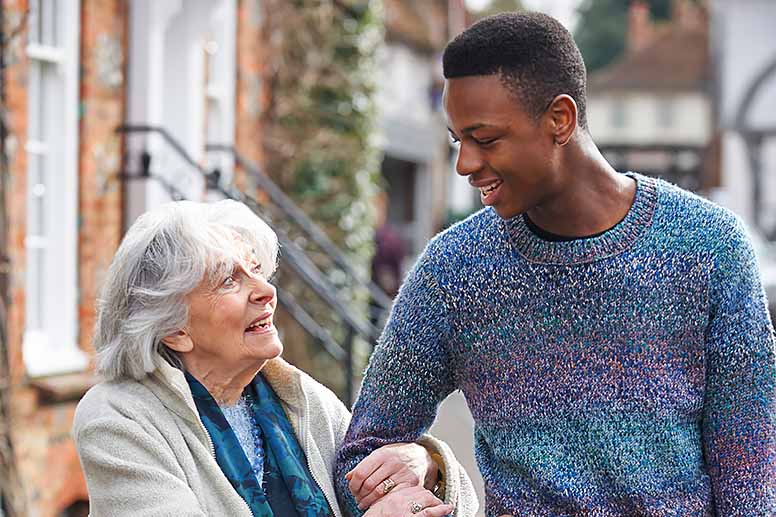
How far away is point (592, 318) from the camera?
217cm

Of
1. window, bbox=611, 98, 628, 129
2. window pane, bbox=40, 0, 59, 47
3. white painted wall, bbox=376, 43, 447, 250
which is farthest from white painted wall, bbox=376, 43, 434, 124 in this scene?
window, bbox=611, 98, 628, 129

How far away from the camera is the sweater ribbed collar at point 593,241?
2.18 meters

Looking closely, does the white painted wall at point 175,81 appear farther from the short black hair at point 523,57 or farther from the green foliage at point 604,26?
the green foliage at point 604,26

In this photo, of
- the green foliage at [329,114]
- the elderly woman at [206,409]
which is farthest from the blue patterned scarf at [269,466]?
the green foliage at [329,114]

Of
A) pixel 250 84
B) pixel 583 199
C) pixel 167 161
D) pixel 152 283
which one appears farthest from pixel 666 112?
pixel 583 199

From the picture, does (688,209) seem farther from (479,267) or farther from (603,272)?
(479,267)

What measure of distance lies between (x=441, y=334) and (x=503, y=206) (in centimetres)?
30

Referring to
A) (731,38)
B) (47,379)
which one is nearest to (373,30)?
(47,379)

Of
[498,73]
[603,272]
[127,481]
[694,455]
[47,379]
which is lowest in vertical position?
[47,379]

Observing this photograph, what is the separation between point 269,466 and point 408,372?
423mm

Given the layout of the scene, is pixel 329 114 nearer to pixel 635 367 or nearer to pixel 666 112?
pixel 635 367

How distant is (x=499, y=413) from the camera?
7.34ft

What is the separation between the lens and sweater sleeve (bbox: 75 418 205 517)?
7.69ft

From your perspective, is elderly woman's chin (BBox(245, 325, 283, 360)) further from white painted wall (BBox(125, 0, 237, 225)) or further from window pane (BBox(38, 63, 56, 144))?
white painted wall (BBox(125, 0, 237, 225))
